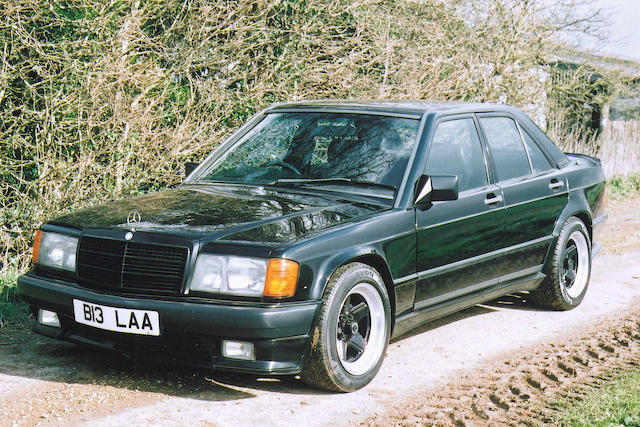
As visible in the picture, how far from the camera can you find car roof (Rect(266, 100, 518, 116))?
224 inches

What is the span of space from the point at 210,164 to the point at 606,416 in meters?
3.22

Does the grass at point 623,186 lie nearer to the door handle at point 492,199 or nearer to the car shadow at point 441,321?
the car shadow at point 441,321

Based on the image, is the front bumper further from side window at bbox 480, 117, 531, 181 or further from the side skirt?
side window at bbox 480, 117, 531, 181

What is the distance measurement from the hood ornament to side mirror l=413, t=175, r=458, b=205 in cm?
171

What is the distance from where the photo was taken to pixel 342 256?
14.7ft

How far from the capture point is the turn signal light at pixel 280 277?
416cm

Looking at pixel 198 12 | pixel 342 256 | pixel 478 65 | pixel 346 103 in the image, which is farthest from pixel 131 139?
pixel 478 65

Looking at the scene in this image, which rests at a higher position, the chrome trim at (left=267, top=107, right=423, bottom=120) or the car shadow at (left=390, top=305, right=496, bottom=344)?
the chrome trim at (left=267, top=107, right=423, bottom=120)

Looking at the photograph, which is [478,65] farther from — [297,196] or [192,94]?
[297,196]

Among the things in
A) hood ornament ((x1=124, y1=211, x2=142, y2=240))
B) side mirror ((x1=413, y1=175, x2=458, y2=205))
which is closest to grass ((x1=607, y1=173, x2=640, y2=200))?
side mirror ((x1=413, y1=175, x2=458, y2=205))

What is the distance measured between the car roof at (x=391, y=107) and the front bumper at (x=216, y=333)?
1.93m

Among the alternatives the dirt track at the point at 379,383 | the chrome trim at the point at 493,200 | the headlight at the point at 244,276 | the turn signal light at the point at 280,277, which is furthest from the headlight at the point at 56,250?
the chrome trim at the point at 493,200

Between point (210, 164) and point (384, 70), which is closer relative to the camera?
point (210, 164)

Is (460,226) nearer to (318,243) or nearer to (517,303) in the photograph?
(318,243)
